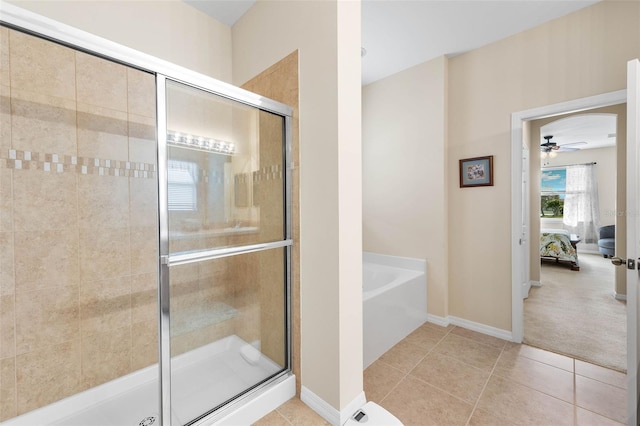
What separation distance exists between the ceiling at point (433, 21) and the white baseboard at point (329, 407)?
2723mm

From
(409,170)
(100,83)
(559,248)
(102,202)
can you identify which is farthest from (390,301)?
(559,248)

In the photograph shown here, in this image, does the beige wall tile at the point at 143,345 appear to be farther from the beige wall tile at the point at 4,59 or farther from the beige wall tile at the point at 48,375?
the beige wall tile at the point at 4,59

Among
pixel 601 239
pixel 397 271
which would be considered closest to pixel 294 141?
pixel 397 271

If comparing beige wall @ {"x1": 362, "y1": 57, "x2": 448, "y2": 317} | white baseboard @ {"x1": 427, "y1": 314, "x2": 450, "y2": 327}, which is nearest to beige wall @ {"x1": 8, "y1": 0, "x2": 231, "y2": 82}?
beige wall @ {"x1": 362, "y1": 57, "x2": 448, "y2": 317}

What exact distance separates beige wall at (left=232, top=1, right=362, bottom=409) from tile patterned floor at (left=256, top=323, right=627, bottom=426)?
0.32 meters

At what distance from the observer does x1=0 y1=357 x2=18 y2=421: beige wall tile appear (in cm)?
134

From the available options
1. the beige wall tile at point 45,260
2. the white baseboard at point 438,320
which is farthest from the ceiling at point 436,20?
the white baseboard at point 438,320

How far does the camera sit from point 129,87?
5.65 feet

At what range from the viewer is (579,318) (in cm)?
288

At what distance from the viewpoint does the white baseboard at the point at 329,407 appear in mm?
1475

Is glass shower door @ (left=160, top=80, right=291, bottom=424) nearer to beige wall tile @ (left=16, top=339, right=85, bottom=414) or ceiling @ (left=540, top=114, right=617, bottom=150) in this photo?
beige wall tile @ (left=16, top=339, right=85, bottom=414)

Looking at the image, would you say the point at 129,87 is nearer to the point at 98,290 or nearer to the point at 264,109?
the point at 264,109

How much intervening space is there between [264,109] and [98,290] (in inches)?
57.5

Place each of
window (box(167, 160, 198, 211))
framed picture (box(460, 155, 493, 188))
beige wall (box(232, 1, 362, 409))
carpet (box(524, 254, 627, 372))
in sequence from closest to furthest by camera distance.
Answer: window (box(167, 160, 198, 211))
beige wall (box(232, 1, 362, 409))
carpet (box(524, 254, 627, 372))
framed picture (box(460, 155, 493, 188))
